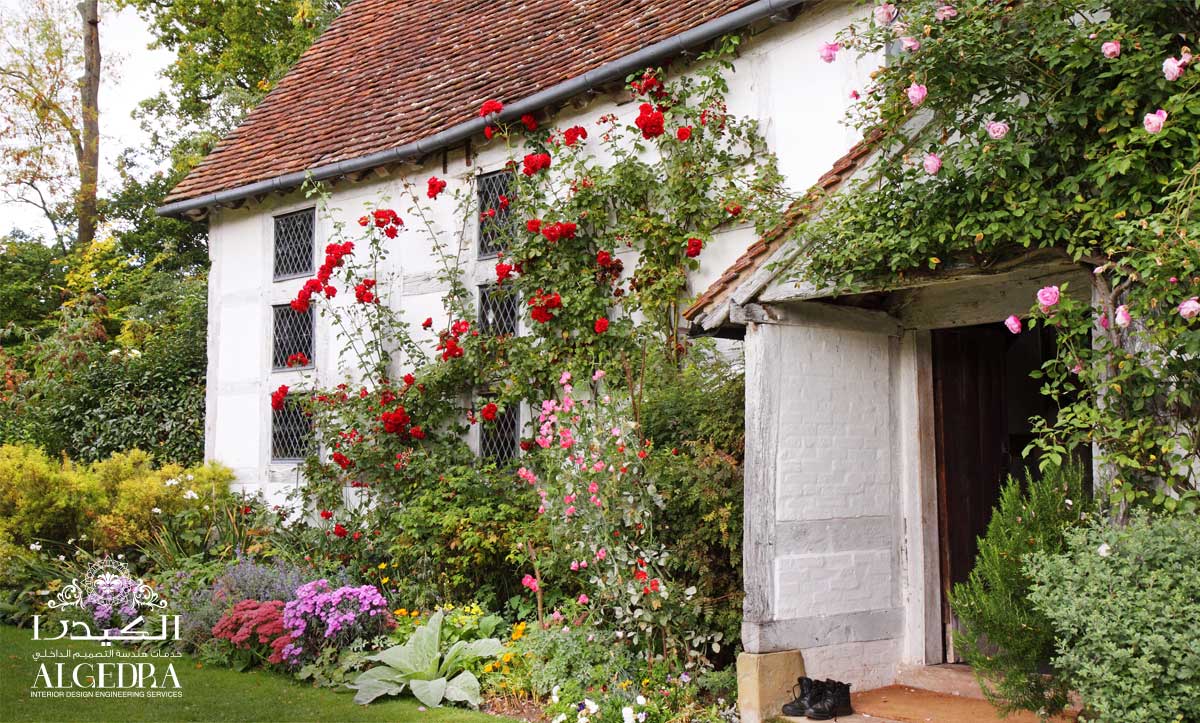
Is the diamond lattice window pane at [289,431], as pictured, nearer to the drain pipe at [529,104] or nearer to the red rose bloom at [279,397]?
the red rose bloom at [279,397]

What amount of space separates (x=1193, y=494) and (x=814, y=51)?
4283 millimetres

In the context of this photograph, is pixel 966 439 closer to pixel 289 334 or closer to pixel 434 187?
pixel 434 187

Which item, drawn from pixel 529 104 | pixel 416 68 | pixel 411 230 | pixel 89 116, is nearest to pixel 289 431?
pixel 411 230

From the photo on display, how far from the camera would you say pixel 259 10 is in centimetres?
2131

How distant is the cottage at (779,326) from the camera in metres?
6.14

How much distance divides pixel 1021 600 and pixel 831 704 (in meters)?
1.36

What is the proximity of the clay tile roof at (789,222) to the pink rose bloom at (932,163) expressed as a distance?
0.60 meters

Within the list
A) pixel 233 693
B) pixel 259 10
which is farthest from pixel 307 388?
pixel 259 10

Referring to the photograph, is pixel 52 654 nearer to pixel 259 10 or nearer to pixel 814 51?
pixel 814 51

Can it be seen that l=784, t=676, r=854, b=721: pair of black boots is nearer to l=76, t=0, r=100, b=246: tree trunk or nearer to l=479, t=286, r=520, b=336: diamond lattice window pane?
l=479, t=286, r=520, b=336: diamond lattice window pane

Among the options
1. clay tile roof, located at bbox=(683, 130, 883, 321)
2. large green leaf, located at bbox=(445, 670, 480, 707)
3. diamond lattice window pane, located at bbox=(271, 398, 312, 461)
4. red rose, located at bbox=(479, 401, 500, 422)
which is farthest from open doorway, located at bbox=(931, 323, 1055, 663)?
diamond lattice window pane, located at bbox=(271, 398, 312, 461)

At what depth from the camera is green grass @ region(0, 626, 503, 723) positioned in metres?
6.70

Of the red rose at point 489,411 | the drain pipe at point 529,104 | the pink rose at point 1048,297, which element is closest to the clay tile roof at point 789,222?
the pink rose at point 1048,297

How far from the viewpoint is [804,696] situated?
5855mm
